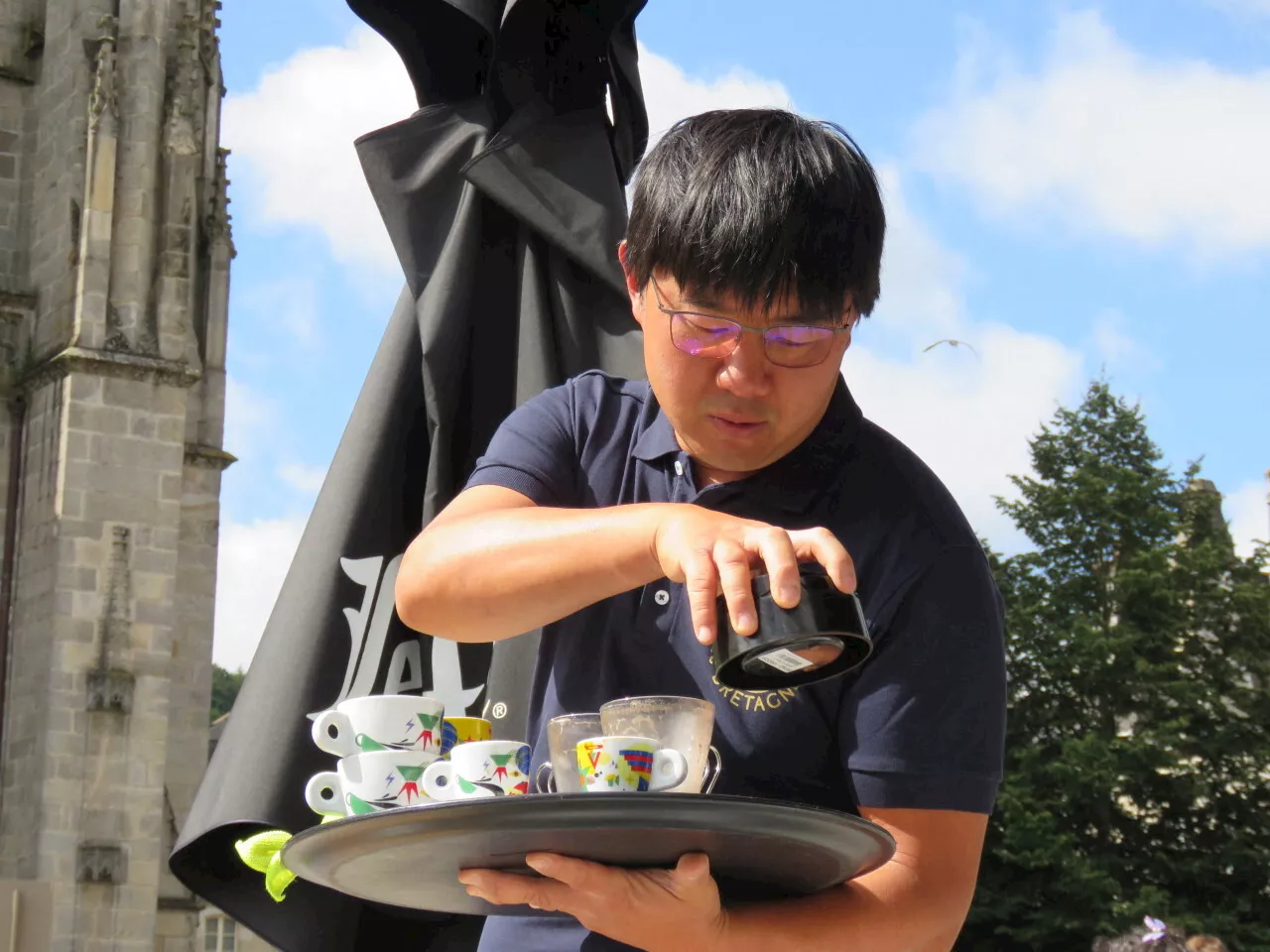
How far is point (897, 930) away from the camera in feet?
5.87

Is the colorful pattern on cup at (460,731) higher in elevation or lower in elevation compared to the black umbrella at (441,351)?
lower

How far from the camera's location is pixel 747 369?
1.80 m

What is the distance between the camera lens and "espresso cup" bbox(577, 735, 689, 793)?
173 cm

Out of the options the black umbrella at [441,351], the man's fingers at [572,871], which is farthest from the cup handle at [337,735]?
the black umbrella at [441,351]

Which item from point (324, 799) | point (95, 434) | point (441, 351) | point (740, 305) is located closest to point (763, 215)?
point (740, 305)

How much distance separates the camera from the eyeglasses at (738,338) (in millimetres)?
1812

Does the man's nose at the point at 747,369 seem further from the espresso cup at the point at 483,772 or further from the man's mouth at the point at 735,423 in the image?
the espresso cup at the point at 483,772

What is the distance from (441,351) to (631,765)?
1.51 metres

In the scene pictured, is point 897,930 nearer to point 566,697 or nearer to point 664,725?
point 664,725

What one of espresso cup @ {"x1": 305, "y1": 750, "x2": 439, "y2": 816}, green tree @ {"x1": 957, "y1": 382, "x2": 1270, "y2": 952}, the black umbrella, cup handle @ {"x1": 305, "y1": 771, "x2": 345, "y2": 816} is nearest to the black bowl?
espresso cup @ {"x1": 305, "y1": 750, "x2": 439, "y2": 816}

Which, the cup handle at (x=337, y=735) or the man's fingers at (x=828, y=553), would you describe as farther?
the cup handle at (x=337, y=735)

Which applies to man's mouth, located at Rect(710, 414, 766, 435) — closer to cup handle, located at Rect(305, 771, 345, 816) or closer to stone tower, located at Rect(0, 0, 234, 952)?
cup handle, located at Rect(305, 771, 345, 816)

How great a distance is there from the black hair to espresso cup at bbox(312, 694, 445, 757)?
0.49 meters

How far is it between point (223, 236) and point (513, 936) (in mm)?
20931
